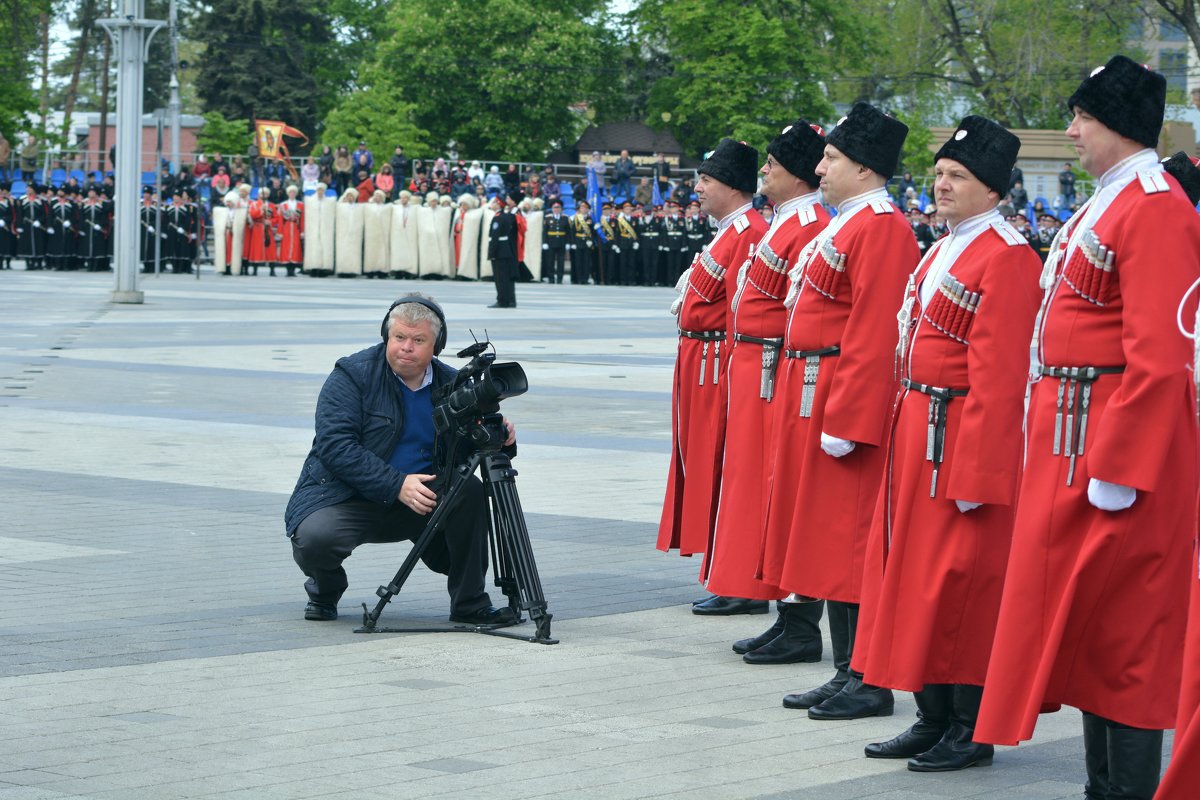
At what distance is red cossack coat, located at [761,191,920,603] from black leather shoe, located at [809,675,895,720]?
0.32 meters

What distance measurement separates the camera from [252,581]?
28.4ft

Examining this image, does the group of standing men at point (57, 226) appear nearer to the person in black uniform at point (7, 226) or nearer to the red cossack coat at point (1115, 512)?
the person in black uniform at point (7, 226)

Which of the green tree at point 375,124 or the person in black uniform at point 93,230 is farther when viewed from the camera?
the green tree at point 375,124

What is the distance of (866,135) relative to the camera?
675 cm

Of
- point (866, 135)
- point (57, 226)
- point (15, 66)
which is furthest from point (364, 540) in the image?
point (15, 66)

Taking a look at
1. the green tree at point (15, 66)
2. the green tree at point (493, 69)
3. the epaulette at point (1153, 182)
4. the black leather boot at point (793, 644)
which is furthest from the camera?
the green tree at point (493, 69)

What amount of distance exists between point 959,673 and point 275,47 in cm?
7229

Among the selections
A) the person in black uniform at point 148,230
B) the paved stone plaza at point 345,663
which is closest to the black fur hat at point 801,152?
the paved stone plaza at point 345,663

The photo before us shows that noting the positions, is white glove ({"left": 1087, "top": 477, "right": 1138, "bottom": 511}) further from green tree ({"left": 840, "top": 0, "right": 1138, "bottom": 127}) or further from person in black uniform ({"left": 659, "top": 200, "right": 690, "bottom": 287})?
green tree ({"left": 840, "top": 0, "right": 1138, "bottom": 127})

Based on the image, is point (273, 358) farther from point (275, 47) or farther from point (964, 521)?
point (275, 47)

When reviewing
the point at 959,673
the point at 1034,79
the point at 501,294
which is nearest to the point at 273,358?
the point at 501,294

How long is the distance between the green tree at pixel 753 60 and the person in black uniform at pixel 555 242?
26181 mm

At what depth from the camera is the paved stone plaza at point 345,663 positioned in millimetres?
5660

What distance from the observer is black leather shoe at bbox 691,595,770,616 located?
8.34 m
